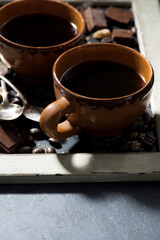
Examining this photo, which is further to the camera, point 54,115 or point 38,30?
point 38,30

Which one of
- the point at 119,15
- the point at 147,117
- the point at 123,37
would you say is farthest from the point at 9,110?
the point at 119,15

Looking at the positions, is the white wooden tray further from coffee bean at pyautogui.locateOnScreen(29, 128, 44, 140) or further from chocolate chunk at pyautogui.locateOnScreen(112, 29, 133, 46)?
chocolate chunk at pyautogui.locateOnScreen(112, 29, 133, 46)

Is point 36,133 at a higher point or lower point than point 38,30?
lower

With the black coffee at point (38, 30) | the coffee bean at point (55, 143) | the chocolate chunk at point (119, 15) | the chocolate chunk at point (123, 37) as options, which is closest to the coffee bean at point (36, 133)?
the coffee bean at point (55, 143)

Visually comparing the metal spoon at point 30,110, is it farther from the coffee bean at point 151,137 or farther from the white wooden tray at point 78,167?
the coffee bean at point 151,137

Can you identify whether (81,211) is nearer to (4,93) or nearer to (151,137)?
(151,137)

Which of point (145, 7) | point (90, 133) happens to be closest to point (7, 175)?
point (90, 133)
